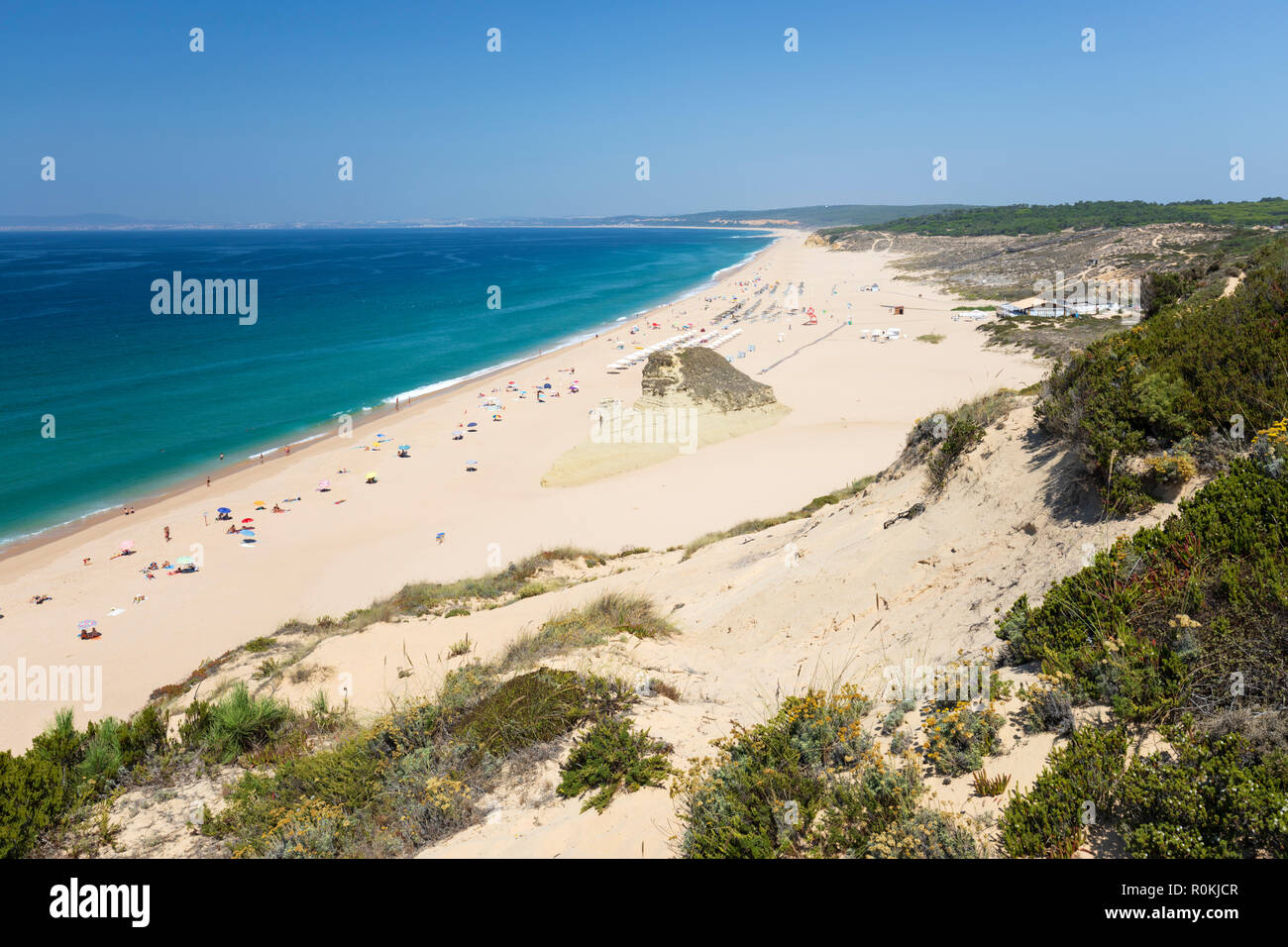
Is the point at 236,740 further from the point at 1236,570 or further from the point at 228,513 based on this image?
the point at 228,513

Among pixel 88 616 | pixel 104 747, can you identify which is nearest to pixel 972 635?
pixel 104 747

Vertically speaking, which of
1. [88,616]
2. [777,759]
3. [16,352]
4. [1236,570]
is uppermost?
[16,352]

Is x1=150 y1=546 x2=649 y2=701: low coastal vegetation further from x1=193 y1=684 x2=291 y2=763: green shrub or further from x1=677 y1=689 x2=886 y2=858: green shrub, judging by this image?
x1=677 y1=689 x2=886 y2=858: green shrub

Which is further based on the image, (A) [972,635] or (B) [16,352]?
(B) [16,352]

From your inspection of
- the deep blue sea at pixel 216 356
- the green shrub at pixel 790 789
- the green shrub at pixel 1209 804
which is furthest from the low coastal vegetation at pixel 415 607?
the deep blue sea at pixel 216 356

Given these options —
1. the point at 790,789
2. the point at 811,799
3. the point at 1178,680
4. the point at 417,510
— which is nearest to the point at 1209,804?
the point at 1178,680

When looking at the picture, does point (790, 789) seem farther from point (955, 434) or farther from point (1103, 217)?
point (1103, 217)
